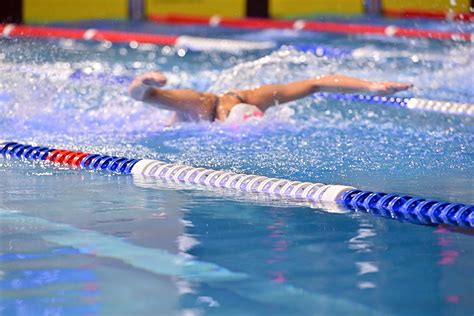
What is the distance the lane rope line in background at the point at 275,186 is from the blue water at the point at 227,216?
8 cm

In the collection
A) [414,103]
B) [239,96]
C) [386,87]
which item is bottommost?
[414,103]

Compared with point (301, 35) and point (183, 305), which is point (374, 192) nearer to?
point (183, 305)

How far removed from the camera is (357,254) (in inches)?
122

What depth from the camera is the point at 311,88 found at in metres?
5.24

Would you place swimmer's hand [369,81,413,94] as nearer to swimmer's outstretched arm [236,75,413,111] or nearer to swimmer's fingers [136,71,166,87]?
swimmer's outstretched arm [236,75,413,111]

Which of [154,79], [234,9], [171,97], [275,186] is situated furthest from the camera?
[234,9]

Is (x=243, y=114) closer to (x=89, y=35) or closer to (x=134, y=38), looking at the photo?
(x=134, y=38)

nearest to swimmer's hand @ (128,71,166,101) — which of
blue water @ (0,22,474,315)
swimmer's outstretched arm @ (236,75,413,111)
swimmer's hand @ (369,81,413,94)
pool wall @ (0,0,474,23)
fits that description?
blue water @ (0,22,474,315)

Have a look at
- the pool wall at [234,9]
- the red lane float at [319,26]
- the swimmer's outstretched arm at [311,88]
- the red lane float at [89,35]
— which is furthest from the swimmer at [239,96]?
the pool wall at [234,9]

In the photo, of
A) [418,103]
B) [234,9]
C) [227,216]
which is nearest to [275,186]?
[227,216]

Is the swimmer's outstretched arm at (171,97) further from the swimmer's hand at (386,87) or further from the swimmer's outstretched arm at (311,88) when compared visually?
the swimmer's hand at (386,87)

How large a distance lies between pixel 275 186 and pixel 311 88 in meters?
1.37

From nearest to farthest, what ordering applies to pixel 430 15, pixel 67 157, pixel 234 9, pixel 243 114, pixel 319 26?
pixel 67 157, pixel 243 114, pixel 319 26, pixel 430 15, pixel 234 9

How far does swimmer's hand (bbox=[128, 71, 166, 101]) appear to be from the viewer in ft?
15.5
